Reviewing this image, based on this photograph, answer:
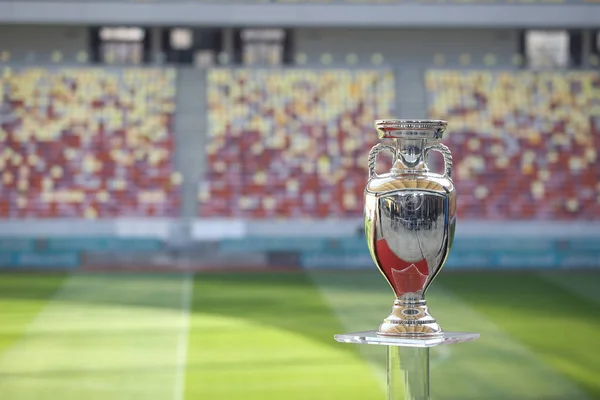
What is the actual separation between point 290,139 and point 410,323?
41.4 ft

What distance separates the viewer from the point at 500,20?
16.4 m

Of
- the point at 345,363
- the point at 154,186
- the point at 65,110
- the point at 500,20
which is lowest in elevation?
the point at 345,363

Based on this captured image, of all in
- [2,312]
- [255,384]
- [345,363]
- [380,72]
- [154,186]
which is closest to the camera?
[255,384]

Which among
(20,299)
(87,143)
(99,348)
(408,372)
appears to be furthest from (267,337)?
(87,143)

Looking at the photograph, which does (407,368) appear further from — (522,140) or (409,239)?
(522,140)

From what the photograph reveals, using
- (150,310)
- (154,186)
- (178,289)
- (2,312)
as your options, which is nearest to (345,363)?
(150,310)

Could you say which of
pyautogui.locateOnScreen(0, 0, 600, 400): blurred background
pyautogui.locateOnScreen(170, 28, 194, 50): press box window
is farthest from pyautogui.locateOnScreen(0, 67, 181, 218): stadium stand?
pyautogui.locateOnScreen(170, 28, 194, 50): press box window

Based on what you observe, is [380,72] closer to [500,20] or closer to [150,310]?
[500,20]

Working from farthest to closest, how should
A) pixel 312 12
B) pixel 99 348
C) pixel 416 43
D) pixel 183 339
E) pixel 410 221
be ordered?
pixel 416 43
pixel 312 12
pixel 183 339
pixel 99 348
pixel 410 221

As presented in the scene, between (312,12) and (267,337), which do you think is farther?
(312,12)

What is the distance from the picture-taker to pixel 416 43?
17.8 m

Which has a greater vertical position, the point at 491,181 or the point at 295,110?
the point at 295,110

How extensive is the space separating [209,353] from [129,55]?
993 cm

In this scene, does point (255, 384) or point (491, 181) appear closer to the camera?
point (255, 384)
